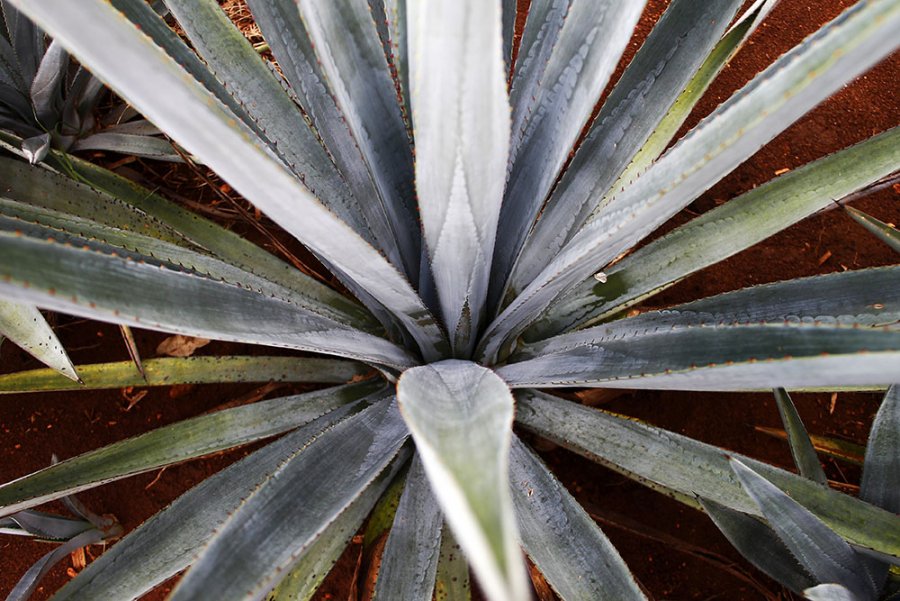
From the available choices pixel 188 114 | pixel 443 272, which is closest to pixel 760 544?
pixel 443 272

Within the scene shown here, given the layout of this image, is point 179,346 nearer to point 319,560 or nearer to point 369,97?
point 319,560

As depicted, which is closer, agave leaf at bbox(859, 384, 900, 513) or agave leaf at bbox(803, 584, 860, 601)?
agave leaf at bbox(803, 584, 860, 601)

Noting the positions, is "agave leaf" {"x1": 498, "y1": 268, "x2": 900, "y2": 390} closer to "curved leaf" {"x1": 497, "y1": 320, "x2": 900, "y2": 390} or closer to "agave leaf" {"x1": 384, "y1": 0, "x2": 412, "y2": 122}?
"curved leaf" {"x1": 497, "y1": 320, "x2": 900, "y2": 390}

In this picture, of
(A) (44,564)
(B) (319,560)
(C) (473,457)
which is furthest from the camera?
(A) (44,564)

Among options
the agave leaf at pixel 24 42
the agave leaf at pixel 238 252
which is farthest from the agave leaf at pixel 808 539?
the agave leaf at pixel 24 42

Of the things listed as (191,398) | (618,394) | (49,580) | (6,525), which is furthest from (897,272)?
(49,580)

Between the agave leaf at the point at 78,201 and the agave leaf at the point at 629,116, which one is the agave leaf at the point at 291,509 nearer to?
the agave leaf at the point at 629,116

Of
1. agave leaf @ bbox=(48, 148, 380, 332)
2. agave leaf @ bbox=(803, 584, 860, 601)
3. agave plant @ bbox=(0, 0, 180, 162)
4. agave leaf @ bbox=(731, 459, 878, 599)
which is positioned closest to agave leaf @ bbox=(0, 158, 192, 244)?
agave leaf @ bbox=(48, 148, 380, 332)
